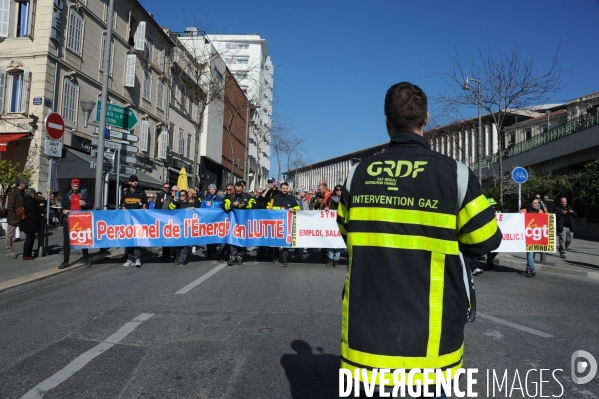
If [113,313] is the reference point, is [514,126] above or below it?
above

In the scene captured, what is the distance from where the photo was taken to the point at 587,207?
27125 mm

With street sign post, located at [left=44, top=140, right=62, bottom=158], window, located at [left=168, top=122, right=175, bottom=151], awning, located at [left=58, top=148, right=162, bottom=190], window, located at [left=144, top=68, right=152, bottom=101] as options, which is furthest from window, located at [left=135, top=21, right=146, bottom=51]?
street sign post, located at [left=44, top=140, right=62, bottom=158]

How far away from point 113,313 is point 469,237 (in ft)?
18.3

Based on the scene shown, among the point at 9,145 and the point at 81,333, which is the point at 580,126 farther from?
the point at 81,333

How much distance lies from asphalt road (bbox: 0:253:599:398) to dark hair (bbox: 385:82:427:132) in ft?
8.03

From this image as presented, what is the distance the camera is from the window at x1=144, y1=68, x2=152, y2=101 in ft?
107

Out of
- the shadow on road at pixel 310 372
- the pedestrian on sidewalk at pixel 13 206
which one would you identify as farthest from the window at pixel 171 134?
the shadow on road at pixel 310 372

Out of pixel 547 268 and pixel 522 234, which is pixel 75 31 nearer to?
pixel 522 234

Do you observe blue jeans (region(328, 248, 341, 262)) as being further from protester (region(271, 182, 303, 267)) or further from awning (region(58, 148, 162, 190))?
awning (region(58, 148, 162, 190))

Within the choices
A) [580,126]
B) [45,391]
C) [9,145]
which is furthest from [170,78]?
[45,391]

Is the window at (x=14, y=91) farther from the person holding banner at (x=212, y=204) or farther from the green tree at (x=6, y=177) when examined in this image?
the person holding banner at (x=212, y=204)

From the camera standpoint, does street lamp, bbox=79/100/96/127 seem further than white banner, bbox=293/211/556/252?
Yes

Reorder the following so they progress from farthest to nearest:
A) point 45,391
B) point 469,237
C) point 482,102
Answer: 1. point 482,102
2. point 45,391
3. point 469,237

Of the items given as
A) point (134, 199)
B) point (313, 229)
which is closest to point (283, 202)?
point (313, 229)
